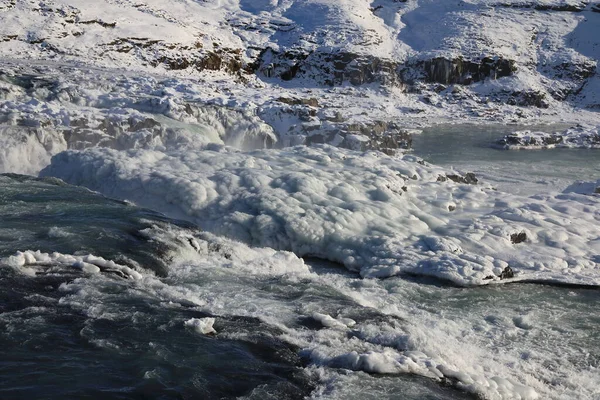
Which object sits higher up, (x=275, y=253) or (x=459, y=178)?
(x=459, y=178)

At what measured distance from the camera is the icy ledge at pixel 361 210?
12805mm

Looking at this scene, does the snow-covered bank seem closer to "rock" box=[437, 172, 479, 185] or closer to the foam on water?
"rock" box=[437, 172, 479, 185]

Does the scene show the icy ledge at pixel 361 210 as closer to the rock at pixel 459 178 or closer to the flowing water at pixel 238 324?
the rock at pixel 459 178

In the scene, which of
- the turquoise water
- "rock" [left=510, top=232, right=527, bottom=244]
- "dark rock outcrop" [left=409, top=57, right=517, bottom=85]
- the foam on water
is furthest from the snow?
"dark rock outcrop" [left=409, top=57, right=517, bottom=85]

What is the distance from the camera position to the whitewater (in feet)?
25.8

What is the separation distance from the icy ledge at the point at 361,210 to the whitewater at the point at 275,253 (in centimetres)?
5

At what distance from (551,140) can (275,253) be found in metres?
21.6

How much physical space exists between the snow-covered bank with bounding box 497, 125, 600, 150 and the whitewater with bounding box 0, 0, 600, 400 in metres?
0.09

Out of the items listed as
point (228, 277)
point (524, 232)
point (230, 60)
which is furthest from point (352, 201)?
point (230, 60)

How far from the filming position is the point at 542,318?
35.2 feet

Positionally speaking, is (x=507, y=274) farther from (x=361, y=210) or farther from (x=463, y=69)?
(x=463, y=69)

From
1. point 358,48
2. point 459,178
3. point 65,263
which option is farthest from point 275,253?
point 358,48

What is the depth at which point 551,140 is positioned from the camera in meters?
30.7

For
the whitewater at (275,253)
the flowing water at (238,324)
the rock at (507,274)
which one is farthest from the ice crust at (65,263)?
the rock at (507,274)
